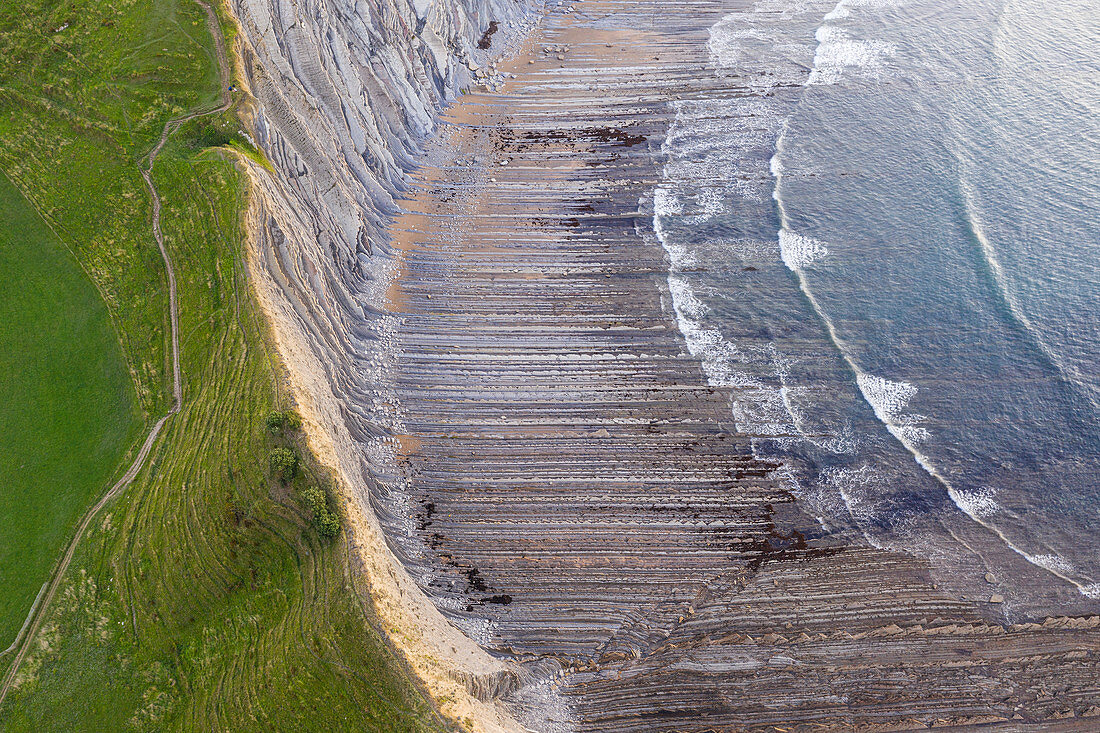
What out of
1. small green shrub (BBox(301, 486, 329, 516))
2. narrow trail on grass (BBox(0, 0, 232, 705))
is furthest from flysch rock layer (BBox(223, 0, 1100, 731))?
narrow trail on grass (BBox(0, 0, 232, 705))

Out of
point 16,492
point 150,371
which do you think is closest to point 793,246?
point 150,371

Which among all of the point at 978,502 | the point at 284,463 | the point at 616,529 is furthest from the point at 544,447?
the point at 978,502

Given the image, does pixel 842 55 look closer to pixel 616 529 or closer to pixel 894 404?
pixel 894 404

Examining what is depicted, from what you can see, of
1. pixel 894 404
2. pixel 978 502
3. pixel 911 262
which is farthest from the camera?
pixel 911 262

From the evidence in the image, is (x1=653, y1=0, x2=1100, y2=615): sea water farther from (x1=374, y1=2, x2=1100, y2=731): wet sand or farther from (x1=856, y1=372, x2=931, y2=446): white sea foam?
(x1=374, y1=2, x2=1100, y2=731): wet sand

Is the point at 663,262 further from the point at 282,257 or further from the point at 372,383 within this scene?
the point at 282,257

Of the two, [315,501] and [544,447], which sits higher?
[315,501]
